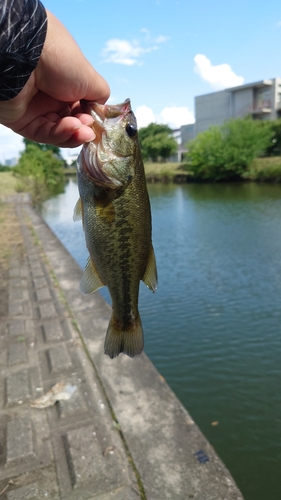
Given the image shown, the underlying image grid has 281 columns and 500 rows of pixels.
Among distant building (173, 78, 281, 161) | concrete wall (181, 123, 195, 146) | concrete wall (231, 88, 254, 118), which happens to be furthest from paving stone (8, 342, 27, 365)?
concrete wall (181, 123, 195, 146)

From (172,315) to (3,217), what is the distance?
36.1 ft

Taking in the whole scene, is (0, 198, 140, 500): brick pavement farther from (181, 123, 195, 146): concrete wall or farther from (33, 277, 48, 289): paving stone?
(181, 123, 195, 146): concrete wall

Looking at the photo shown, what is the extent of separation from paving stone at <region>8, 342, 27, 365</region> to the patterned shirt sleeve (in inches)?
149

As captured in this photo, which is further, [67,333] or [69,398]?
[67,333]

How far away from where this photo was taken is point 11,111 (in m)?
2.09

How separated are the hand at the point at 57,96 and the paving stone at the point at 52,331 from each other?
3.44 metres

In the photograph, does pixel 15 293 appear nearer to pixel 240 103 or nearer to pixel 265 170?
pixel 265 170

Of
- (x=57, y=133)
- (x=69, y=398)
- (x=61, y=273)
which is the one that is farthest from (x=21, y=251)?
(x=57, y=133)

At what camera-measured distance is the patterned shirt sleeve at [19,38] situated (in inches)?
56.2

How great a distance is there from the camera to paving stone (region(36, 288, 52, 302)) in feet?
22.8

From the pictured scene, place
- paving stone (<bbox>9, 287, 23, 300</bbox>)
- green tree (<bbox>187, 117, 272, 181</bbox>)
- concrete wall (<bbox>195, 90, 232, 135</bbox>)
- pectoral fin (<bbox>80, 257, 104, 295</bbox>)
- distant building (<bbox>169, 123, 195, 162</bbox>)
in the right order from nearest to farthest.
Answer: pectoral fin (<bbox>80, 257, 104, 295</bbox>)
paving stone (<bbox>9, 287, 23, 300</bbox>)
green tree (<bbox>187, 117, 272, 181</bbox>)
concrete wall (<bbox>195, 90, 232, 135</bbox>)
distant building (<bbox>169, 123, 195, 162</bbox>)

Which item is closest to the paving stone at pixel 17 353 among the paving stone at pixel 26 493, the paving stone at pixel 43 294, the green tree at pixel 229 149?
the paving stone at pixel 43 294

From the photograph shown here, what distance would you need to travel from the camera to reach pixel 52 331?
5527 millimetres

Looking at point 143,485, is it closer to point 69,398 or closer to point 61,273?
point 69,398
